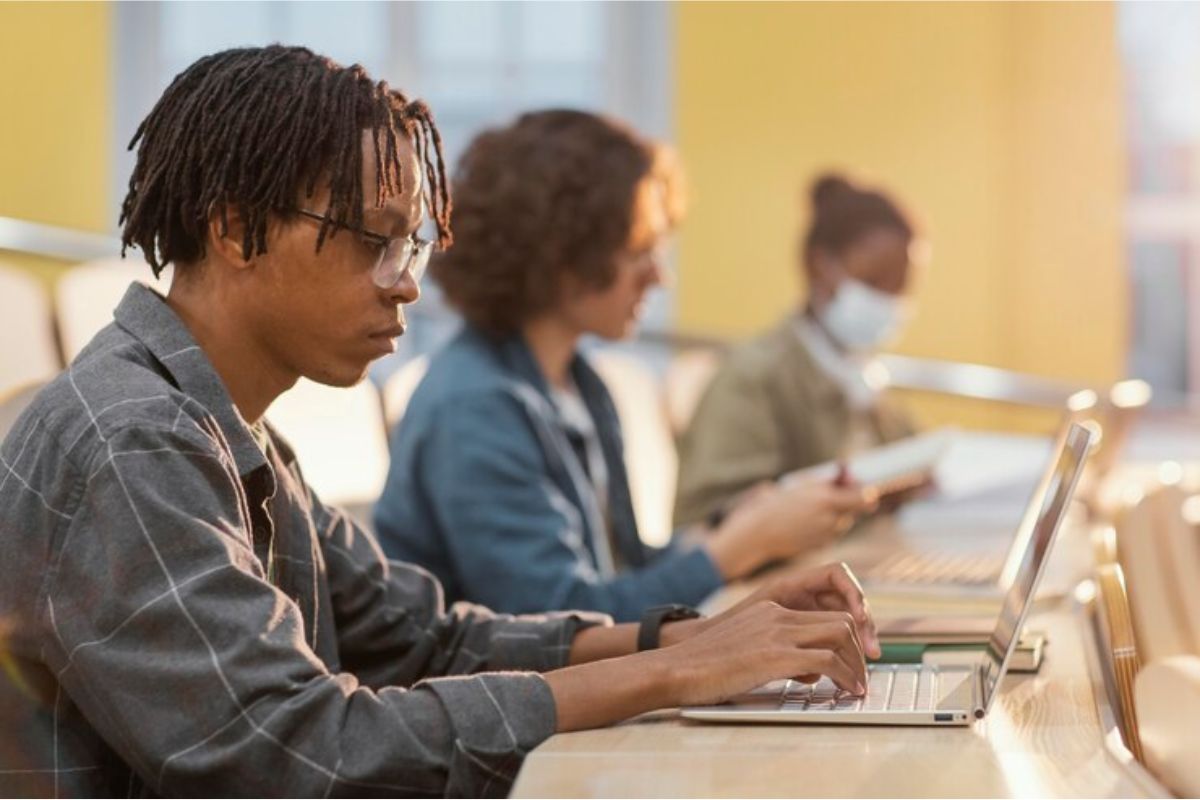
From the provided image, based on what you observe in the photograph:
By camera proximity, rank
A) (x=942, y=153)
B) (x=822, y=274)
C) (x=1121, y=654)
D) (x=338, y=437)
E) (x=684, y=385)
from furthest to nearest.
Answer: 1. (x=942, y=153)
2. (x=684, y=385)
3. (x=822, y=274)
4. (x=338, y=437)
5. (x=1121, y=654)

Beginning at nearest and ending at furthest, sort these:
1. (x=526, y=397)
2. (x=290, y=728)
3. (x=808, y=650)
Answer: (x=290, y=728) < (x=808, y=650) < (x=526, y=397)

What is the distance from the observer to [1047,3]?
5.86 meters

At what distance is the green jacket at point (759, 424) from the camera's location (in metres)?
2.95

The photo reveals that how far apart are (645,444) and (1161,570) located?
6.45ft

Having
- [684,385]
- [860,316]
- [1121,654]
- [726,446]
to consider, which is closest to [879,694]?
[1121,654]

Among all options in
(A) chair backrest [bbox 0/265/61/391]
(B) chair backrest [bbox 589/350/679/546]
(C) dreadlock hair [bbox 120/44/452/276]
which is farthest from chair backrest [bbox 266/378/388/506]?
(B) chair backrest [bbox 589/350/679/546]

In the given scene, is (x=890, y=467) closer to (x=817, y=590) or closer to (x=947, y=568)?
(x=947, y=568)

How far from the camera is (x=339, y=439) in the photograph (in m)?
2.33

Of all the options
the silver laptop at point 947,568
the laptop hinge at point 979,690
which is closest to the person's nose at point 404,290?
the laptop hinge at point 979,690

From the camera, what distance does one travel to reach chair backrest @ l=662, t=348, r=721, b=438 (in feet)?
13.3

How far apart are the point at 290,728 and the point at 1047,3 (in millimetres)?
5281

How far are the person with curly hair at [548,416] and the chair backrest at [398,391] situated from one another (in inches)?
7.6

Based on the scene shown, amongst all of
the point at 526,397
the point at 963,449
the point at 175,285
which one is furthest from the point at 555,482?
the point at 963,449

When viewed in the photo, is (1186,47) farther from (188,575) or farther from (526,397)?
(188,575)
